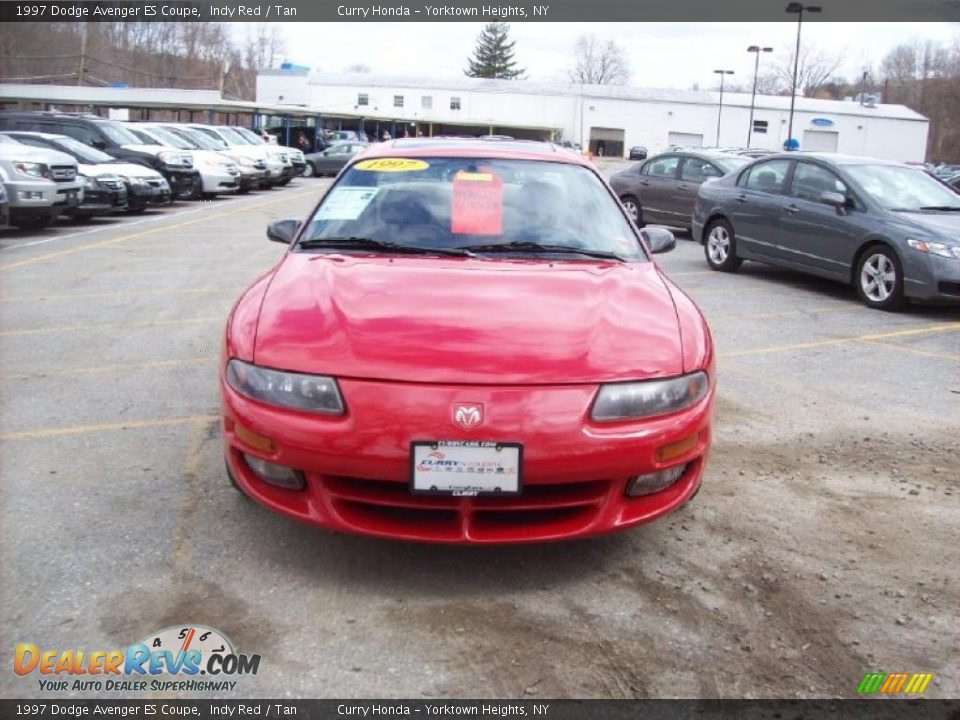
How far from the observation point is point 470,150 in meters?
4.66

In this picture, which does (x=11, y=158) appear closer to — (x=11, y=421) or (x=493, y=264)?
(x=11, y=421)

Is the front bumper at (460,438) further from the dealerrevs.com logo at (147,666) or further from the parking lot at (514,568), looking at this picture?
the dealerrevs.com logo at (147,666)

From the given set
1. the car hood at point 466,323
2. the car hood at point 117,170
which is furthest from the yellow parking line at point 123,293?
the car hood at point 117,170

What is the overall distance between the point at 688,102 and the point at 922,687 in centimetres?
7827

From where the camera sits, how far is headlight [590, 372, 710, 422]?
9.59ft

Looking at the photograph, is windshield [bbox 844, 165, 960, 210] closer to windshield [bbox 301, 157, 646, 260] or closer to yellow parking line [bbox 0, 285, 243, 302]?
windshield [bbox 301, 157, 646, 260]

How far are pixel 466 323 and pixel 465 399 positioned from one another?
383 millimetres

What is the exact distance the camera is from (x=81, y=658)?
258cm

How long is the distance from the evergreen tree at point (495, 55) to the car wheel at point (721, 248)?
89050 mm

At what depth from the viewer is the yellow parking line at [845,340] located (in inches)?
267

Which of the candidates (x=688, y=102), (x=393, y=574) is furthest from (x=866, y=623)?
(x=688, y=102)

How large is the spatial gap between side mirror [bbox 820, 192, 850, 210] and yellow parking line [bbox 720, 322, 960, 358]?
1.70 meters

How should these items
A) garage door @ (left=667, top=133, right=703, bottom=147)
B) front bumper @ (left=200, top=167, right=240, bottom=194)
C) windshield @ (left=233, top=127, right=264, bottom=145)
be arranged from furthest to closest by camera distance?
garage door @ (left=667, top=133, right=703, bottom=147)
windshield @ (left=233, top=127, right=264, bottom=145)
front bumper @ (left=200, top=167, right=240, bottom=194)

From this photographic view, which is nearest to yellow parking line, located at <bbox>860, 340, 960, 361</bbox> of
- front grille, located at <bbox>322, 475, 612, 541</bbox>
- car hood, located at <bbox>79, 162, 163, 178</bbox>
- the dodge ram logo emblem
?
front grille, located at <bbox>322, 475, 612, 541</bbox>
